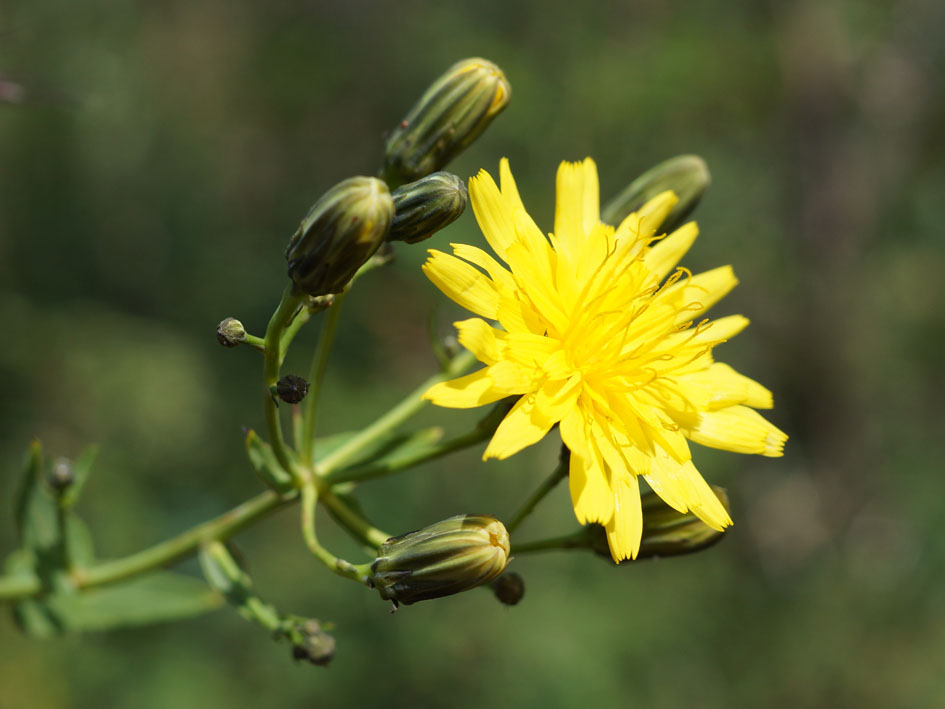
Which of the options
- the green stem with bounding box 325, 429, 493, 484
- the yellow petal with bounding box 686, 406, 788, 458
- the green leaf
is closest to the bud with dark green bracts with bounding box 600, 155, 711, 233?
the yellow petal with bounding box 686, 406, 788, 458

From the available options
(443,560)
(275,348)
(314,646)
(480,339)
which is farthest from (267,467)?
(480,339)

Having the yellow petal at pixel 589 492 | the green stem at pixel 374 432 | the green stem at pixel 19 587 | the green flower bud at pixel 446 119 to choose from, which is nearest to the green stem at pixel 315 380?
the green stem at pixel 374 432

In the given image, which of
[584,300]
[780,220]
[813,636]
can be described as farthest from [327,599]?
[780,220]

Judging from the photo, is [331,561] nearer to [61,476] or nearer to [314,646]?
[314,646]

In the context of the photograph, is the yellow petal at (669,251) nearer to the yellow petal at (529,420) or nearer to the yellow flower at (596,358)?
the yellow flower at (596,358)

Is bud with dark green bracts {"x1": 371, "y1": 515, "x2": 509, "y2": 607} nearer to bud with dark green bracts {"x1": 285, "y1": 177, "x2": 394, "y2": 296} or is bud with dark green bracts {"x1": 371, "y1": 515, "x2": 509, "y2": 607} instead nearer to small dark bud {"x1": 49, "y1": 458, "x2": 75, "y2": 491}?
bud with dark green bracts {"x1": 285, "y1": 177, "x2": 394, "y2": 296}

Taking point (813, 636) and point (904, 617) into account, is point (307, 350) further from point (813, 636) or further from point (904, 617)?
point (904, 617)

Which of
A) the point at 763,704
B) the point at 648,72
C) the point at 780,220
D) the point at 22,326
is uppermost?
the point at 648,72
